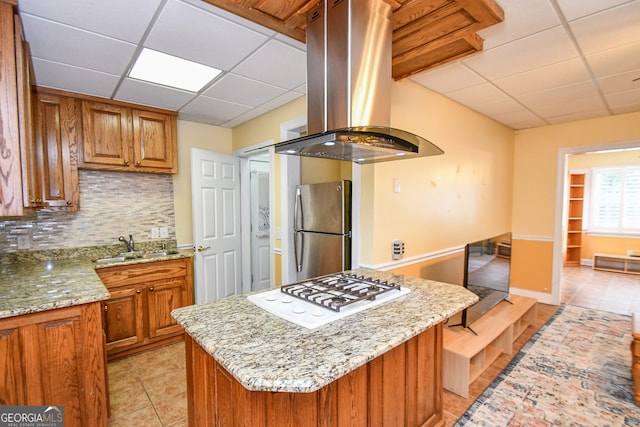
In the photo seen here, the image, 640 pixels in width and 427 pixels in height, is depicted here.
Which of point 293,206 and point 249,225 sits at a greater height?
point 293,206

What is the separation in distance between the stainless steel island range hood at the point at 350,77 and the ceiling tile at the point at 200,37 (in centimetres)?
50

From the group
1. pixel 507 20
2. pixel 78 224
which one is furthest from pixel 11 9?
pixel 507 20

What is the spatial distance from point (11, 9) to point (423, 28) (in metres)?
2.11

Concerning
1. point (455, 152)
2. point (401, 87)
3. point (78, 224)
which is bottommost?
Answer: point (78, 224)

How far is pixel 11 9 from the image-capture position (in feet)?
4.65

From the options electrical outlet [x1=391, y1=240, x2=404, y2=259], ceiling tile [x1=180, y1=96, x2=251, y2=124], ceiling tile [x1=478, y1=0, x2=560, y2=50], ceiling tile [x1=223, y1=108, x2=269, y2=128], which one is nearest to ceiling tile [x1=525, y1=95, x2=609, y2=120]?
ceiling tile [x1=478, y1=0, x2=560, y2=50]

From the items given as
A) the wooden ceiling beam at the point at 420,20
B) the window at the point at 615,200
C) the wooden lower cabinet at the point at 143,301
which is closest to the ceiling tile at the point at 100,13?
the wooden ceiling beam at the point at 420,20

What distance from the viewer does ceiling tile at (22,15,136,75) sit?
1619mm

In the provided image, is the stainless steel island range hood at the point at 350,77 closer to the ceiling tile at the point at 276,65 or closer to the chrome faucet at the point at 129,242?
the ceiling tile at the point at 276,65

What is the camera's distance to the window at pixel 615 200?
5.55m

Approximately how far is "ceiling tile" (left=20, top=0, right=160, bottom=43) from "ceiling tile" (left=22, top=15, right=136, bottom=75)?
79 mm

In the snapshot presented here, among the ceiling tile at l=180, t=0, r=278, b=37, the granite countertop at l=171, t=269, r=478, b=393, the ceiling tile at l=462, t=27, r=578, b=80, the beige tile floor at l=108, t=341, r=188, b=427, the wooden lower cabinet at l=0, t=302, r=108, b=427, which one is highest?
the ceiling tile at l=462, t=27, r=578, b=80

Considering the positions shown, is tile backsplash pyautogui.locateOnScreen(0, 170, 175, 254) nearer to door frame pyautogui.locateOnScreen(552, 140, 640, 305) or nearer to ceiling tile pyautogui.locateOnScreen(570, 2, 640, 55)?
ceiling tile pyautogui.locateOnScreen(570, 2, 640, 55)

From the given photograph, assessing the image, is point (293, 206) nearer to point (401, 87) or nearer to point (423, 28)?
point (401, 87)
